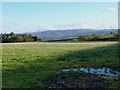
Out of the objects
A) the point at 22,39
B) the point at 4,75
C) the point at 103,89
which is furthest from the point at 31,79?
the point at 22,39

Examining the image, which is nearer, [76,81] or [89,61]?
[76,81]

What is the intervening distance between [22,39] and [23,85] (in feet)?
334

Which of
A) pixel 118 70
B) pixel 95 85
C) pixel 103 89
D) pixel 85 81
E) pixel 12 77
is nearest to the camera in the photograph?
pixel 103 89

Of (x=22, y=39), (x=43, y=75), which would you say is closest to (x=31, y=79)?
(x=43, y=75)

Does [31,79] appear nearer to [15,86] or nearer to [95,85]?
[15,86]

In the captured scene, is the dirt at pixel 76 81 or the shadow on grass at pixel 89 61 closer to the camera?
the dirt at pixel 76 81

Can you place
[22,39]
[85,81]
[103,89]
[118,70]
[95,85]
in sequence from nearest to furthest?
1. [103,89]
2. [95,85]
3. [85,81]
4. [118,70]
5. [22,39]

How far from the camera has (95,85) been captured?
34.7 feet

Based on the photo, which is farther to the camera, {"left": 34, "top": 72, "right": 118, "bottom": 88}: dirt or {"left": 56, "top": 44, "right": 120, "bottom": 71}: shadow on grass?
{"left": 56, "top": 44, "right": 120, "bottom": 71}: shadow on grass

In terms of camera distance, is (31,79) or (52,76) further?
(52,76)

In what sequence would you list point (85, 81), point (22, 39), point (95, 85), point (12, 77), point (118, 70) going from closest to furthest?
point (95, 85) < point (85, 81) < point (12, 77) < point (118, 70) < point (22, 39)

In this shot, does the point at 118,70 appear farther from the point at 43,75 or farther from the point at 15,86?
the point at 15,86

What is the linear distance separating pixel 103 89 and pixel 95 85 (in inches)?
31.9

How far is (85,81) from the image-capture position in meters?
11.4
